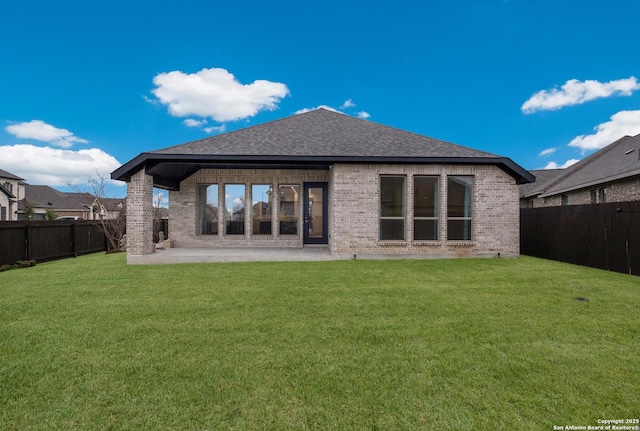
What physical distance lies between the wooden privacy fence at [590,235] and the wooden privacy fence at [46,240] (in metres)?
17.3

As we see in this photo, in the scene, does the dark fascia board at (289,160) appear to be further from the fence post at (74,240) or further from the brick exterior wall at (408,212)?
the fence post at (74,240)

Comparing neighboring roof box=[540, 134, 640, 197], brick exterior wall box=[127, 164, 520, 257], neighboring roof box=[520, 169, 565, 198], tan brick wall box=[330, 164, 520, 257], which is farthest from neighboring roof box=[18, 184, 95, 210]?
neighboring roof box=[540, 134, 640, 197]

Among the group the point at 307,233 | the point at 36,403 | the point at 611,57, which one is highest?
the point at 611,57

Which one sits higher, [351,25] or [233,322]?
[351,25]

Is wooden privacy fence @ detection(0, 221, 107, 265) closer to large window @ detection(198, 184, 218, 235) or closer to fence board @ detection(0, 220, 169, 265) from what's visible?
fence board @ detection(0, 220, 169, 265)

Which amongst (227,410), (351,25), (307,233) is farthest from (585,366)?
(351,25)

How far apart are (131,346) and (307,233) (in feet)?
28.1

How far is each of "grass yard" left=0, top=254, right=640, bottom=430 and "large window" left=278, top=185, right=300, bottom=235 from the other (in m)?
5.69

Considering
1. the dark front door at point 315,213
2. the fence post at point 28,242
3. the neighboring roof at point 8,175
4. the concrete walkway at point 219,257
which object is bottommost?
the concrete walkway at point 219,257

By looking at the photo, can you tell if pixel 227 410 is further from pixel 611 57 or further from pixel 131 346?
pixel 611 57

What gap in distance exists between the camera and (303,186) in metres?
11.6

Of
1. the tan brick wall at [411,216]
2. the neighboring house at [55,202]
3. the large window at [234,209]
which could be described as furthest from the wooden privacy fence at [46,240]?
the neighboring house at [55,202]

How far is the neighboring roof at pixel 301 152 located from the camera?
30.1 ft

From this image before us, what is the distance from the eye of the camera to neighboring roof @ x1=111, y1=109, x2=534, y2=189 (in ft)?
30.1
